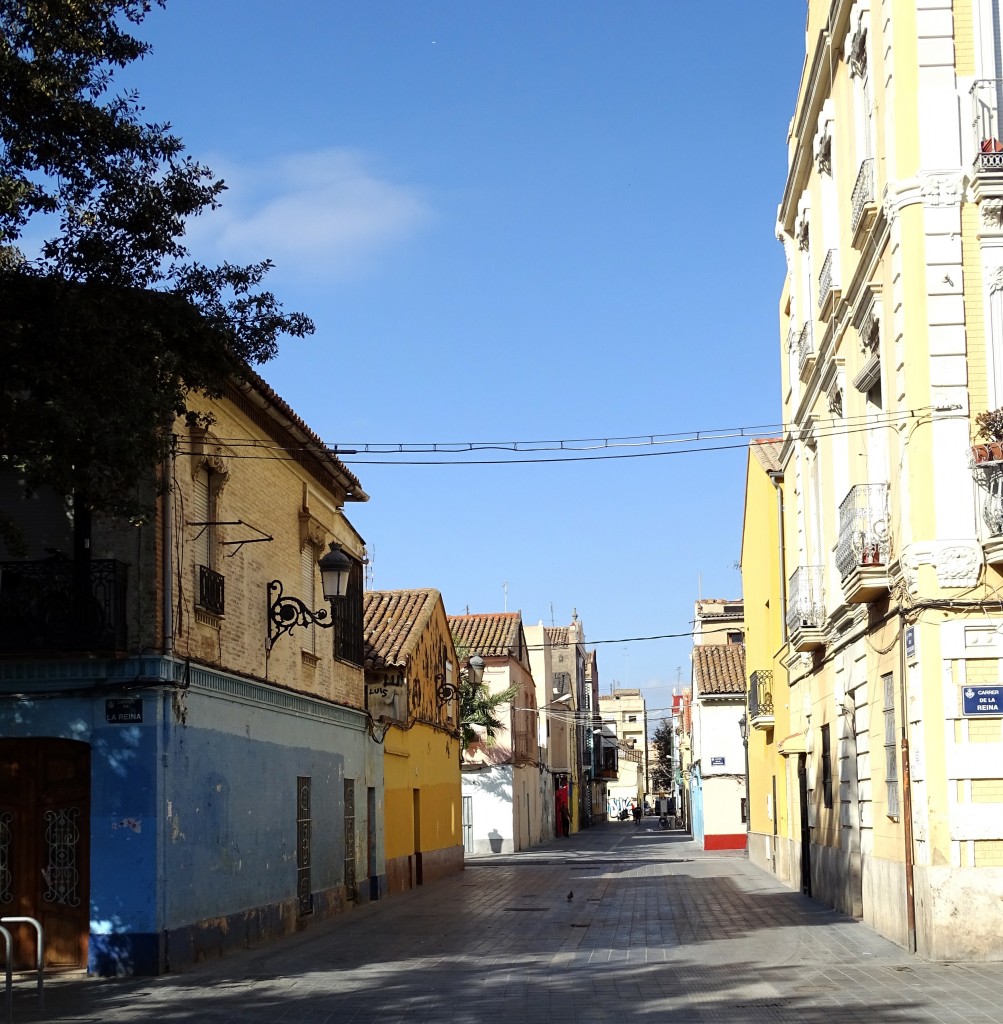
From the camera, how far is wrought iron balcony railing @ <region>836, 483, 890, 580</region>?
1700 centimetres

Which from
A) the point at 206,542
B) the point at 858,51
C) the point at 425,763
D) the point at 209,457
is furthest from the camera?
the point at 425,763

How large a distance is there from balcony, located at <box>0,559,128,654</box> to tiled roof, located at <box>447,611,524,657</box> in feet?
126

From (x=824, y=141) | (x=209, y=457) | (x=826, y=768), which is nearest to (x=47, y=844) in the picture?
(x=209, y=457)

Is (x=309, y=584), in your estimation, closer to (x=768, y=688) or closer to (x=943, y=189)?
(x=943, y=189)

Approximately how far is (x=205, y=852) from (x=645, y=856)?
31.7m

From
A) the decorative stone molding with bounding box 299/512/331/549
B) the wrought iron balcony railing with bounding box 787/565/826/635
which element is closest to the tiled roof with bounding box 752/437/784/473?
the wrought iron balcony railing with bounding box 787/565/826/635

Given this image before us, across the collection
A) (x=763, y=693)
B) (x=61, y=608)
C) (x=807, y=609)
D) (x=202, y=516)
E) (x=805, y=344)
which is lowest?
(x=763, y=693)

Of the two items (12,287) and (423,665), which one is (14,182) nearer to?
(12,287)

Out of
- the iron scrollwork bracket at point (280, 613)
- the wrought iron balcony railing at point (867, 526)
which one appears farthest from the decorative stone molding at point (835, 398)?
the iron scrollwork bracket at point (280, 613)

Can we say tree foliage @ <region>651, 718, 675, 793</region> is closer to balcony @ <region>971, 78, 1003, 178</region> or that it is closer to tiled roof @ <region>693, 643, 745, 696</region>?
tiled roof @ <region>693, 643, 745, 696</region>

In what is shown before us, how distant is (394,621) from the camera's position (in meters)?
34.7

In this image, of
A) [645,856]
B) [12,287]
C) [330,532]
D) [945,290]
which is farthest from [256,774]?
[645,856]

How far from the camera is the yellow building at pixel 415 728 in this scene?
30.4 m

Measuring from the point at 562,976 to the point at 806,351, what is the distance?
478 inches
